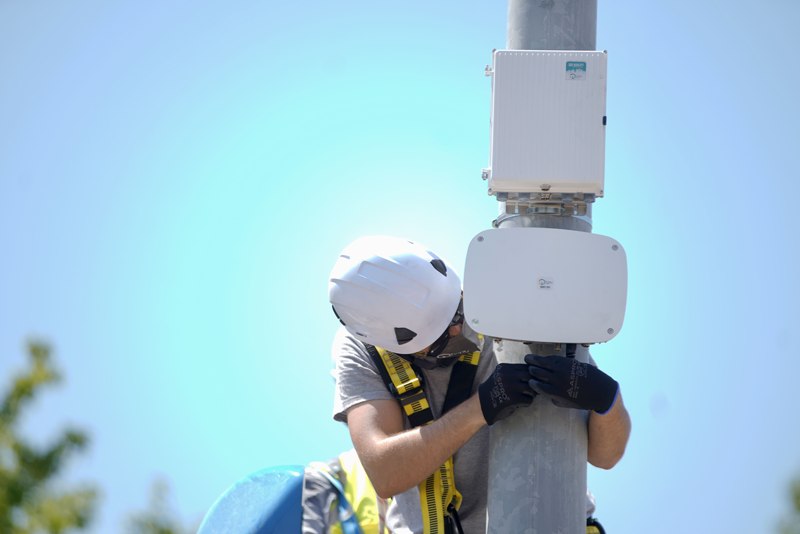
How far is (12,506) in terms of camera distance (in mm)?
11570

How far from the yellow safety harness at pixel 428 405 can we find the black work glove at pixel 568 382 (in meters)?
0.80

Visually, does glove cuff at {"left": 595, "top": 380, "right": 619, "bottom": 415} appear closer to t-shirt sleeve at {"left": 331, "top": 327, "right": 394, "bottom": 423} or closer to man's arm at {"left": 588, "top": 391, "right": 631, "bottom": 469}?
man's arm at {"left": 588, "top": 391, "right": 631, "bottom": 469}

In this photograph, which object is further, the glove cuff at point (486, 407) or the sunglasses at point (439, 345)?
the sunglasses at point (439, 345)

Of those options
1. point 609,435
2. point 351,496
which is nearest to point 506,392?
point 609,435

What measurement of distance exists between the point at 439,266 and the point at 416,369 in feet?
1.59

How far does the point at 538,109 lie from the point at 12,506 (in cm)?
1231

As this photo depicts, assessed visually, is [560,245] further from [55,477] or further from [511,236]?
[55,477]

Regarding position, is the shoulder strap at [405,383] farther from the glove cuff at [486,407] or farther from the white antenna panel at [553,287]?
the white antenna panel at [553,287]

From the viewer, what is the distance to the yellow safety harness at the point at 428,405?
2971 millimetres

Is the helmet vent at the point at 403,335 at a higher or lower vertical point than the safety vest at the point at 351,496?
higher

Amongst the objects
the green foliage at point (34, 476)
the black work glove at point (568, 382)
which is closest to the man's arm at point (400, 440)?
the black work glove at point (568, 382)

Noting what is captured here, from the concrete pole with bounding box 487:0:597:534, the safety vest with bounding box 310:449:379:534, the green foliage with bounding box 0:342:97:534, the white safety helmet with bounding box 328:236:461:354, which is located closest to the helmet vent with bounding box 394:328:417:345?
the white safety helmet with bounding box 328:236:461:354

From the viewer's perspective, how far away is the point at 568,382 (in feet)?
7.53

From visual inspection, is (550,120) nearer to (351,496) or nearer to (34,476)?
(351,496)
